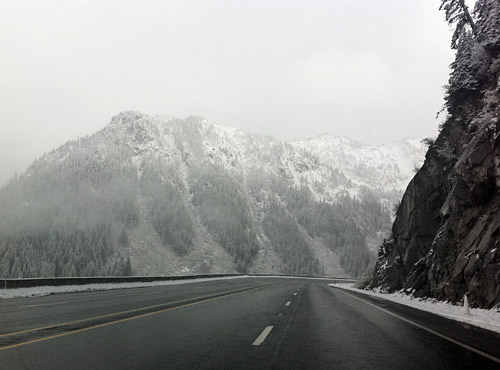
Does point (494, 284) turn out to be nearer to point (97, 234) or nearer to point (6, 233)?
point (97, 234)

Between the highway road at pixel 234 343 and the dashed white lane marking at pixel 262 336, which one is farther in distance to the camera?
the dashed white lane marking at pixel 262 336

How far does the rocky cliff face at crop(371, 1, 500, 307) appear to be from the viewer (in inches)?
707

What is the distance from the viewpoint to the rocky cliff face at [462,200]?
58.9ft

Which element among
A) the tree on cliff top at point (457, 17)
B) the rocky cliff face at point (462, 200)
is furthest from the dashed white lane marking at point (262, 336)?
the tree on cliff top at point (457, 17)

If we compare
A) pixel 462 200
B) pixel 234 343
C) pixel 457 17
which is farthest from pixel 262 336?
pixel 457 17

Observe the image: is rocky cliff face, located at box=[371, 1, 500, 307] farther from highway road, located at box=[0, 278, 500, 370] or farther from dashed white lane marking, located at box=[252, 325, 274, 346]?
dashed white lane marking, located at box=[252, 325, 274, 346]

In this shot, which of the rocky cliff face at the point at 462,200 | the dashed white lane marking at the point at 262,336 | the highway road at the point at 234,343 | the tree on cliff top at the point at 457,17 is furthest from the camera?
the tree on cliff top at the point at 457,17

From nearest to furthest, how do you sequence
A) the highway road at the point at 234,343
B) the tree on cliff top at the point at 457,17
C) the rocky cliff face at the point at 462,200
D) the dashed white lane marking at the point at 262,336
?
the highway road at the point at 234,343 → the dashed white lane marking at the point at 262,336 → the rocky cliff face at the point at 462,200 → the tree on cliff top at the point at 457,17

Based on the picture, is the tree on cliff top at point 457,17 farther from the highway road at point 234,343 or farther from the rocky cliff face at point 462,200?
the highway road at point 234,343

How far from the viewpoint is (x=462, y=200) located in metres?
21.5

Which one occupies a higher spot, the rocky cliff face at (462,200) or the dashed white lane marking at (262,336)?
the rocky cliff face at (462,200)

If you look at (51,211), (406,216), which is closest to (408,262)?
(406,216)

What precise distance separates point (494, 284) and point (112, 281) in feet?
99.0

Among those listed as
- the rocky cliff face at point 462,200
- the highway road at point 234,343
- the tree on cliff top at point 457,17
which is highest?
the tree on cliff top at point 457,17
